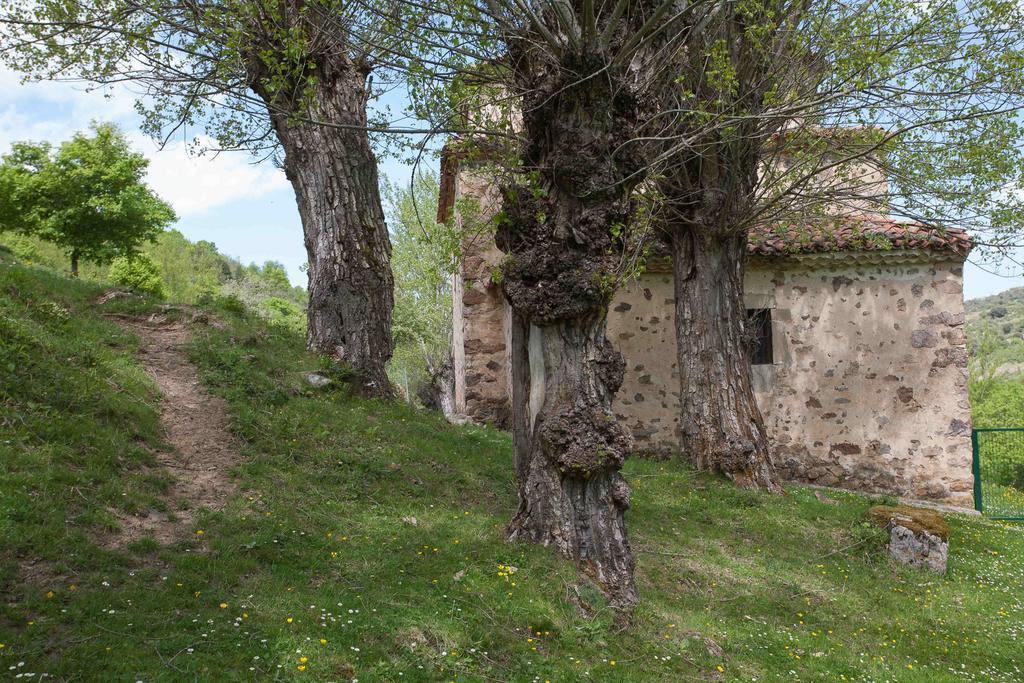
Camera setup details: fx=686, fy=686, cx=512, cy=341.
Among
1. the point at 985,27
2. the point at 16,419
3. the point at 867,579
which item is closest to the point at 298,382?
the point at 16,419

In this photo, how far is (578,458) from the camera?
532cm

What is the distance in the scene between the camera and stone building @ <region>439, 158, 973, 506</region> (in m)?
12.1

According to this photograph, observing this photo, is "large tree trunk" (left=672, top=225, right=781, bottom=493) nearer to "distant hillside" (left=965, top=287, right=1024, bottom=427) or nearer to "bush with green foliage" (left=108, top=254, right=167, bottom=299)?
"bush with green foliage" (left=108, top=254, right=167, bottom=299)

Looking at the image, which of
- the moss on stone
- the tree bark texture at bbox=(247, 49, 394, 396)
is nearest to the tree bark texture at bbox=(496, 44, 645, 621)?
the tree bark texture at bbox=(247, 49, 394, 396)

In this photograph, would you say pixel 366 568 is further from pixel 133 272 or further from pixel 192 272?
pixel 192 272

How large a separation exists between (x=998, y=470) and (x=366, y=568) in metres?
15.5

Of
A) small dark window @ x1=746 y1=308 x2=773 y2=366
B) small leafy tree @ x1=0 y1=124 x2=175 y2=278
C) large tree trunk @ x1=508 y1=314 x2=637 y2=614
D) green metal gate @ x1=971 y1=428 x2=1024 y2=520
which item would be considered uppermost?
small leafy tree @ x1=0 y1=124 x2=175 y2=278

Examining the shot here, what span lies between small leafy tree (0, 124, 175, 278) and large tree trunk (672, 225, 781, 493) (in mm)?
13759

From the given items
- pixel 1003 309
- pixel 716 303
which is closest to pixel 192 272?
pixel 716 303

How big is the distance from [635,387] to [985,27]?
7.50 metres

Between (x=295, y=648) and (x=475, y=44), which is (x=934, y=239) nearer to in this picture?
(x=475, y=44)

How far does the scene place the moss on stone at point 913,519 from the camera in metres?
7.64

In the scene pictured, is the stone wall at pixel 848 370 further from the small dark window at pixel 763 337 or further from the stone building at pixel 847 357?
the small dark window at pixel 763 337

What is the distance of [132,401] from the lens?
658 centimetres
